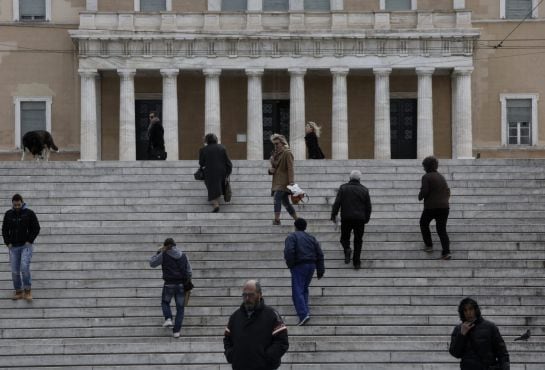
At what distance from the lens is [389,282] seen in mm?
25000

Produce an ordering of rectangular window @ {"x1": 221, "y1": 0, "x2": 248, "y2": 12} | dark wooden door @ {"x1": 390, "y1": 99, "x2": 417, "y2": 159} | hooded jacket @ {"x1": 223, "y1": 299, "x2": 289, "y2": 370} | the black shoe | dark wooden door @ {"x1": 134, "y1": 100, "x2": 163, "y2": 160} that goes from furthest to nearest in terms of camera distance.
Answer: dark wooden door @ {"x1": 390, "y1": 99, "x2": 417, "y2": 159}
rectangular window @ {"x1": 221, "y1": 0, "x2": 248, "y2": 12}
dark wooden door @ {"x1": 134, "y1": 100, "x2": 163, "y2": 160}
the black shoe
hooded jacket @ {"x1": 223, "y1": 299, "x2": 289, "y2": 370}

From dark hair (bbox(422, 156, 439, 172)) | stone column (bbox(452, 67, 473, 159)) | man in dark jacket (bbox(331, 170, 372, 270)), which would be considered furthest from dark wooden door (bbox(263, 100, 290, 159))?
man in dark jacket (bbox(331, 170, 372, 270))

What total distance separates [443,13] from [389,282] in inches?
961

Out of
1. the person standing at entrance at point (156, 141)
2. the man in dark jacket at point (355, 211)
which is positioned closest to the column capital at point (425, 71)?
the person standing at entrance at point (156, 141)

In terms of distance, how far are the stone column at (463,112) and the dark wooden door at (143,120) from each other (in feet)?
32.0

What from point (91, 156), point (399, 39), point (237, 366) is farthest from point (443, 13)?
point (237, 366)

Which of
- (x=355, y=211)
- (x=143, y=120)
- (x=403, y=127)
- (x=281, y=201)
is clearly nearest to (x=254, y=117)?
(x=143, y=120)

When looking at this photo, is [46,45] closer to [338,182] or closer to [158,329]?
[338,182]

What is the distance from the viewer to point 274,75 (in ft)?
162

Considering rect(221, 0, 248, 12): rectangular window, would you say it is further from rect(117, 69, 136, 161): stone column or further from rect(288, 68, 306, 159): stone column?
rect(117, 69, 136, 161): stone column

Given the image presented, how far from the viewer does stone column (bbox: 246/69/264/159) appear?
48094mm

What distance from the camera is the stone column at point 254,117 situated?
4809 centimetres

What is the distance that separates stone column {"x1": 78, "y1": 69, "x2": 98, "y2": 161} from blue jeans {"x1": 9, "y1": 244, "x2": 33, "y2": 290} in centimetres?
2349

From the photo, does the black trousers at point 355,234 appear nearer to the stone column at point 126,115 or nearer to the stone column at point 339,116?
the stone column at point 339,116
